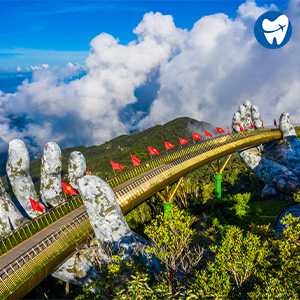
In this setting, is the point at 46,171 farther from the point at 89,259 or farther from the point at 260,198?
the point at 260,198

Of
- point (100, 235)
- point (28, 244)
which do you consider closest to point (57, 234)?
point (28, 244)

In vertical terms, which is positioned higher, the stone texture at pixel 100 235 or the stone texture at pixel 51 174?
the stone texture at pixel 51 174

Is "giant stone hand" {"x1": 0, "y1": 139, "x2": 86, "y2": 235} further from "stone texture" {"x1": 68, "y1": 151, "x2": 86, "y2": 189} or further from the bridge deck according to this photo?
the bridge deck

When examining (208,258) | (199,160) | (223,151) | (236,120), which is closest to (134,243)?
(208,258)

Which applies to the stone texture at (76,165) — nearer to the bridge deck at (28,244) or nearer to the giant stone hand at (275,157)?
the bridge deck at (28,244)

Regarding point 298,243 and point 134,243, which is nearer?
point 298,243

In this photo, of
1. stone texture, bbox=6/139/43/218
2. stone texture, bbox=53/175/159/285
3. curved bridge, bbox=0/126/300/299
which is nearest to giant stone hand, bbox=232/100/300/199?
curved bridge, bbox=0/126/300/299

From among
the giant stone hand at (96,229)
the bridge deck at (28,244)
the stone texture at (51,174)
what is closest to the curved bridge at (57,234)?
the bridge deck at (28,244)
